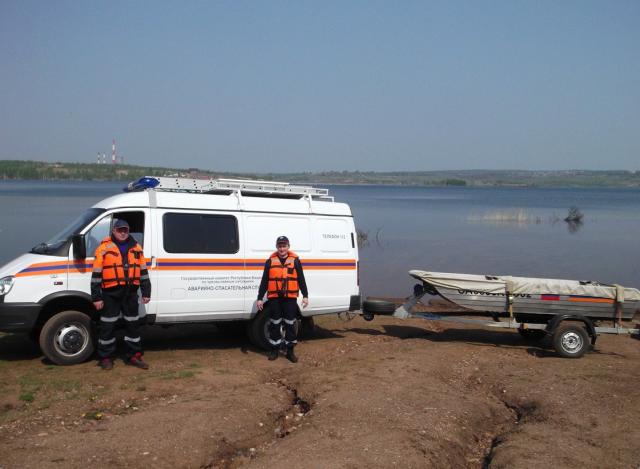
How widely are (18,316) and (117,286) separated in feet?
4.24

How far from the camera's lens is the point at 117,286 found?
8.57 meters

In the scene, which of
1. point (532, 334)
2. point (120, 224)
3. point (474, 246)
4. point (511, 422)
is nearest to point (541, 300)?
point (532, 334)

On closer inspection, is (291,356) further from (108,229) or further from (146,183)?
(146,183)

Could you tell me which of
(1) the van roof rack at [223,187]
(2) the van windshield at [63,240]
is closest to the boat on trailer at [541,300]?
(1) the van roof rack at [223,187]

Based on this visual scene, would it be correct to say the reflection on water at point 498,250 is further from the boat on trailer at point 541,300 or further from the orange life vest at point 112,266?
the orange life vest at point 112,266

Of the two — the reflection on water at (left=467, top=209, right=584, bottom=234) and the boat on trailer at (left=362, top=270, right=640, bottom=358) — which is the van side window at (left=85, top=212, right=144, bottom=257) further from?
the reflection on water at (left=467, top=209, right=584, bottom=234)

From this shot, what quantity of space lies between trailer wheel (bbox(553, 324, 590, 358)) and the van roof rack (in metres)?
4.37

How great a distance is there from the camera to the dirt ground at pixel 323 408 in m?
5.93

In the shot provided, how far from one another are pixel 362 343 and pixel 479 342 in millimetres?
2104

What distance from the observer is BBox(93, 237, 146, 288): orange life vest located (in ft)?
27.8

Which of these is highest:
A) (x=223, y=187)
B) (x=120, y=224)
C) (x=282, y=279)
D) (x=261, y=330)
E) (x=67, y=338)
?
(x=223, y=187)

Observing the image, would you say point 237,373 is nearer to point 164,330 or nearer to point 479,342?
point 164,330

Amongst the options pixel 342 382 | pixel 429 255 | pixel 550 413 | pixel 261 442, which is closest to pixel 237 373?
pixel 342 382

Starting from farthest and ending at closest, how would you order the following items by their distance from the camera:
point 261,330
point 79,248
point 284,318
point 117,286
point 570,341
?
point 570,341
point 261,330
point 284,318
point 79,248
point 117,286
